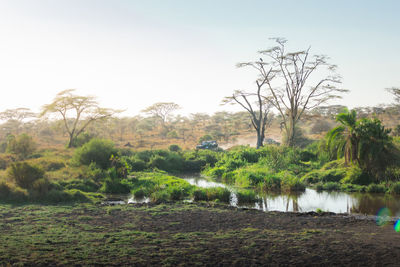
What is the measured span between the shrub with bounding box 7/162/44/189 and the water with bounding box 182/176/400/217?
6.81 m

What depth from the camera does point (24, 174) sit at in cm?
1294

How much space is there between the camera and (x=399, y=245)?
21.6ft

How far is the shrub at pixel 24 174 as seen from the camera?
12.9 m

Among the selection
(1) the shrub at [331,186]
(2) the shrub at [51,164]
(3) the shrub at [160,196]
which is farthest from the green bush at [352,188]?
(2) the shrub at [51,164]

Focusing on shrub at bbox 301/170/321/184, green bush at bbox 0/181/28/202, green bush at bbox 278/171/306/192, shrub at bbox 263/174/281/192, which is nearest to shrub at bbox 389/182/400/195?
green bush at bbox 278/171/306/192

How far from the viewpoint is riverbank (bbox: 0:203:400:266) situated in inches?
232

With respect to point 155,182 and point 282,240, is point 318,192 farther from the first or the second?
point 282,240

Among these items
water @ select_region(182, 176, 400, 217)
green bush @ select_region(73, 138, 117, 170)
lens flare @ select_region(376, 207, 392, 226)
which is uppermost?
green bush @ select_region(73, 138, 117, 170)

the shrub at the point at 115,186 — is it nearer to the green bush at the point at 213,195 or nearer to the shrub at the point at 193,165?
the green bush at the point at 213,195

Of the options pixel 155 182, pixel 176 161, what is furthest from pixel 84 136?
pixel 155 182

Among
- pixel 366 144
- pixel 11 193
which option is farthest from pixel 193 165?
pixel 11 193

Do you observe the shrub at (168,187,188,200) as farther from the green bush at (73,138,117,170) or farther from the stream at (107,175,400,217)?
the green bush at (73,138,117,170)

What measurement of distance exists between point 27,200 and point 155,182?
5.52m

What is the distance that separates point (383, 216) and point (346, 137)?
5.31m
